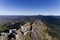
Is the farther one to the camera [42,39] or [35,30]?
[35,30]

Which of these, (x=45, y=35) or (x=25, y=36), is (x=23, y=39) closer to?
(x=25, y=36)

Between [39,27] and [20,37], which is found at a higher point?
[39,27]

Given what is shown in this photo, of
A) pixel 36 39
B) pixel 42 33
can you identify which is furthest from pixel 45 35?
pixel 36 39

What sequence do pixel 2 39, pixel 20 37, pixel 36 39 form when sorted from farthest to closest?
pixel 2 39
pixel 20 37
pixel 36 39

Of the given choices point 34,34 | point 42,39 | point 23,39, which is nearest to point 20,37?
point 23,39

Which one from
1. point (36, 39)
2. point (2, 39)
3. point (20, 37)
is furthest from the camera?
point (2, 39)

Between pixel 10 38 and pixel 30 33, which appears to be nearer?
pixel 30 33

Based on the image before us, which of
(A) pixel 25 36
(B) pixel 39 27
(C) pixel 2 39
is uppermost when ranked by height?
(B) pixel 39 27

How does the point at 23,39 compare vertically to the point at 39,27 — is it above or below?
below

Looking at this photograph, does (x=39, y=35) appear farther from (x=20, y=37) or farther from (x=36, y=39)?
(x=20, y=37)
